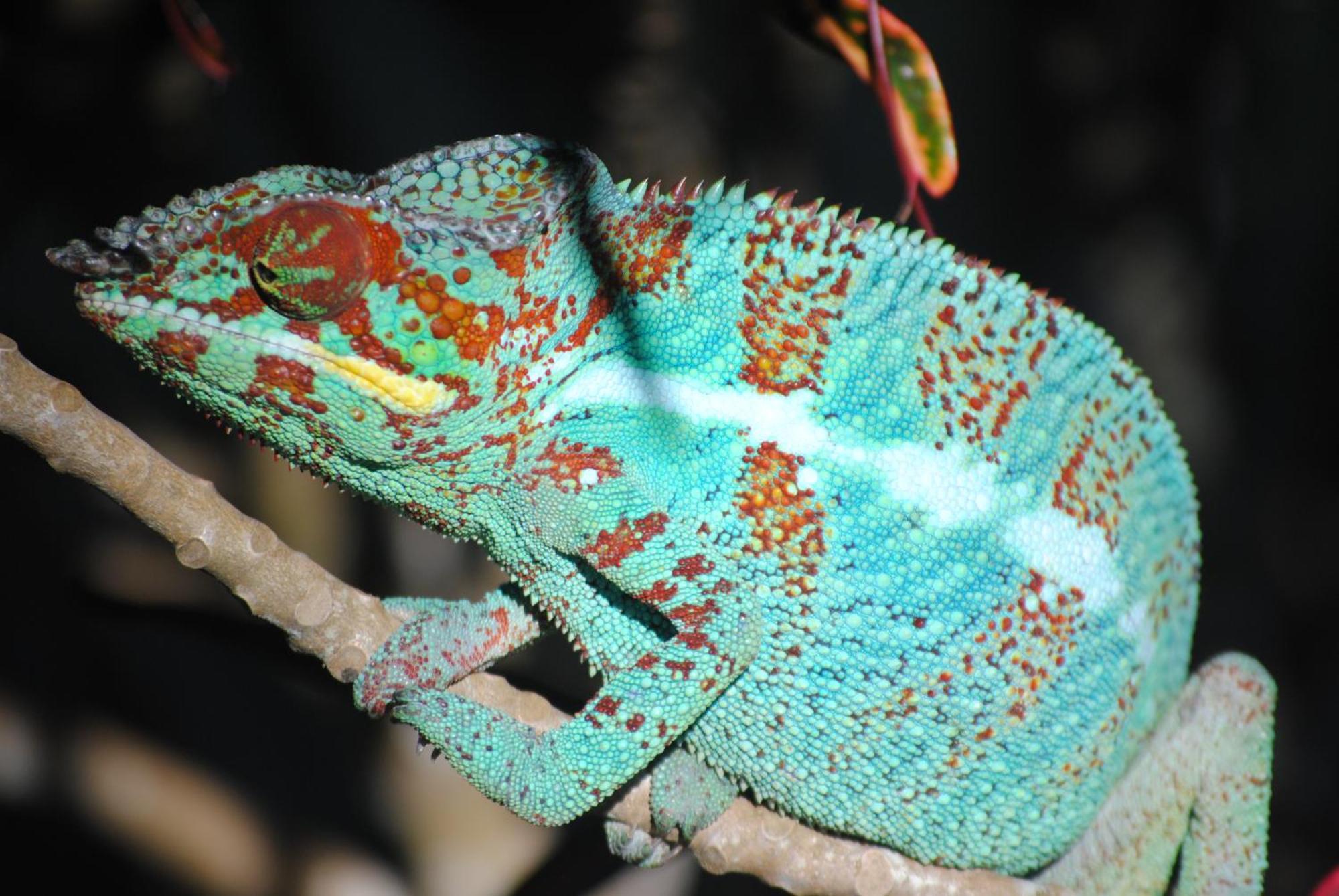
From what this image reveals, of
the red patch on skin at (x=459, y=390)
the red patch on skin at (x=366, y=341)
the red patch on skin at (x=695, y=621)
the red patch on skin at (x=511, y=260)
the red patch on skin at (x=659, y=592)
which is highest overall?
the red patch on skin at (x=511, y=260)

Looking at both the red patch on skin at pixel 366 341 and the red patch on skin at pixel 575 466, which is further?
the red patch on skin at pixel 575 466

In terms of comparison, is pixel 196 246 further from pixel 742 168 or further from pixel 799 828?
pixel 742 168

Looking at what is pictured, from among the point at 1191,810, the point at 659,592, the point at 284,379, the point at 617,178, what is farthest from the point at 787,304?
the point at 617,178

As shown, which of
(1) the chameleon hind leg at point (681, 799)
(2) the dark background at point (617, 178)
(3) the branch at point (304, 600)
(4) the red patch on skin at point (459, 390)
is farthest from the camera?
(2) the dark background at point (617, 178)

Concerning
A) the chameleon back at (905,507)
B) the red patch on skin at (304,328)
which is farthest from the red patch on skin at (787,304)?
the red patch on skin at (304,328)

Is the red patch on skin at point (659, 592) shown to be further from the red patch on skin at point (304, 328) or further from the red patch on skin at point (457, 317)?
the red patch on skin at point (304, 328)

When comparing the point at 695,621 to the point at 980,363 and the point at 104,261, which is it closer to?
the point at 980,363

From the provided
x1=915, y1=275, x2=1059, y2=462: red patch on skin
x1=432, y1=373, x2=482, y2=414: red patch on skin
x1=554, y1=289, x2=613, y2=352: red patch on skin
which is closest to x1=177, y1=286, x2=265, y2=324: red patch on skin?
x1=432, y1=373, x2=482, y2=414: red patch on skin

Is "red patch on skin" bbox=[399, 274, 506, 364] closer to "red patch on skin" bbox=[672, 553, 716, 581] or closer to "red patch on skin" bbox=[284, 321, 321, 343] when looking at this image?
"red patch on skin" bbox=[284, 321, 321, 343]
